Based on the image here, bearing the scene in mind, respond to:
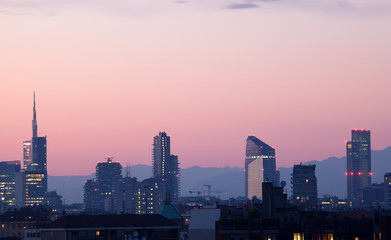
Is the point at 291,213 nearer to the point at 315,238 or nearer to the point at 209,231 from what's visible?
the point at 315,238

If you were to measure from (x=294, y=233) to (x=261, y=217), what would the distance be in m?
14.5

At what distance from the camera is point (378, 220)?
6206 inches

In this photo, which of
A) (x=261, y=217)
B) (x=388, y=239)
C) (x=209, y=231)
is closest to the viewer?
(x=388, y=239)

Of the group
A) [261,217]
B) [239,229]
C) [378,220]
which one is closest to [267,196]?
[261,217]

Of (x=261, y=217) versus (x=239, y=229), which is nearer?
(x=239, y=229)

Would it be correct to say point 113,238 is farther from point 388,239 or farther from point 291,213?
point 388,239

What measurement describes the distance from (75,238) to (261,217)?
39.4m

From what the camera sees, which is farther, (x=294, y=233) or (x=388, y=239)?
(x=294, y=233)

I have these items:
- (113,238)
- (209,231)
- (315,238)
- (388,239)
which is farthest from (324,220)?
(113,238)

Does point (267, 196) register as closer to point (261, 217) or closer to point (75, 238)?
point (261, 217)

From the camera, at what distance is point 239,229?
168500 millimetres

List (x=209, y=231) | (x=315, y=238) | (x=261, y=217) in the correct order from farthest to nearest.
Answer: (x=209, y=231), (x=261, y=217), (x=315, y=238)

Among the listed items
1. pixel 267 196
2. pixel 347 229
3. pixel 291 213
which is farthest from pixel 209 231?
pixel 347 229

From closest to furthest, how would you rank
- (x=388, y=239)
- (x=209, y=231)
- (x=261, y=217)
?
(x=388, y=239) → (x=261, y=217) → (x=209, y=231)
